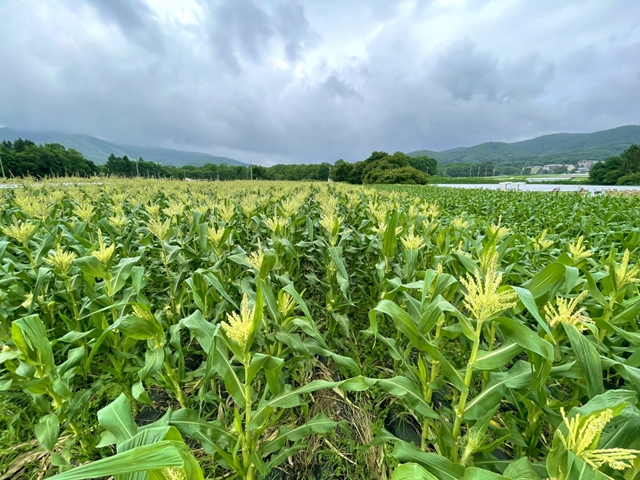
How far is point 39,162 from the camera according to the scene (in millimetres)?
33125

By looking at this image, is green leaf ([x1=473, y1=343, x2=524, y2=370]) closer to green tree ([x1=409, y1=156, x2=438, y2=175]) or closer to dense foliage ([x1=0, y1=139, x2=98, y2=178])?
dense foliage ([x1=0, y1=139, x2=98, y2=178])

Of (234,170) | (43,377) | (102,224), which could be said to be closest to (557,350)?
(43,377)

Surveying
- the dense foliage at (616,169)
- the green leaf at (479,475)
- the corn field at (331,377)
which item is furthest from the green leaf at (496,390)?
the dense foliage at (616,169)

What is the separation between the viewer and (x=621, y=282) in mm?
1501

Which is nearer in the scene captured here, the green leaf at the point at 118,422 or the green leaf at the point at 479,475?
the green leaf at the point at 479,475

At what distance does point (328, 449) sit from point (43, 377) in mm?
1568

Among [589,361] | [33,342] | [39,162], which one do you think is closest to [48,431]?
[33,342]

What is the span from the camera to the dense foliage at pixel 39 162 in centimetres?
2969

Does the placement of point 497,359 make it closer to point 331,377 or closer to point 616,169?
point 331,377

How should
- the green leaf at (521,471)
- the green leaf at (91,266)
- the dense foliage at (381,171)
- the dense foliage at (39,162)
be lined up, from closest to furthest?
the green leaf at (521,471) < the green leaf at (91,266) < the dense foliage at (39,162) < the dense foliage at (381,171)

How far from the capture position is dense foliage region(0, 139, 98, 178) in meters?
29.7

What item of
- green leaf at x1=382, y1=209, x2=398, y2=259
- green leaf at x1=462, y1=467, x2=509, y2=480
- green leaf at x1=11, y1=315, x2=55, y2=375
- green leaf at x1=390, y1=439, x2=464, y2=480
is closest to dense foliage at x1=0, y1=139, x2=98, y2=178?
green leaf at x1=11, y1=315, x2=55, y2=375

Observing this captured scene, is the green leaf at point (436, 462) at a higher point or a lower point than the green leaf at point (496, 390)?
lower

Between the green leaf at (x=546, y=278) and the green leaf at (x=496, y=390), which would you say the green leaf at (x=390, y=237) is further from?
the green leaf at (x=496, y=390)
